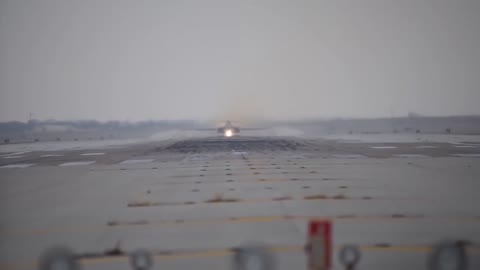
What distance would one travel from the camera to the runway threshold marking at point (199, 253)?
23.0 feet

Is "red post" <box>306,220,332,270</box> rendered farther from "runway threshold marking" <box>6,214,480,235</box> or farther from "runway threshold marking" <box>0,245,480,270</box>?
"runway threshold marking" <box>6,214,480,235</box>

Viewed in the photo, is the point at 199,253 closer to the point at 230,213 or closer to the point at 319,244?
the point at 230,213

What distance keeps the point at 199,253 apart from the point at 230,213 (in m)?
3.09

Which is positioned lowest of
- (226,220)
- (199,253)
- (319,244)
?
(199,253)

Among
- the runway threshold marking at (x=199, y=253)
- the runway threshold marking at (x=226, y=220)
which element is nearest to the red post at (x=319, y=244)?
the runway threshold marking at (x=199, y=253)

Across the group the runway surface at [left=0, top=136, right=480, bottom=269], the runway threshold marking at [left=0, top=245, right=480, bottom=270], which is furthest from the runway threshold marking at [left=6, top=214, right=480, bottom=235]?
the runway threshold marking at [left=0, top=245, right=480, bottom=270]

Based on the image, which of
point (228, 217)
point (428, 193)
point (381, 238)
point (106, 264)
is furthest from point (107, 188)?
point (428, 193)

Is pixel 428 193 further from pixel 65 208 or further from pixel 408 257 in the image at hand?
pixel 65 208

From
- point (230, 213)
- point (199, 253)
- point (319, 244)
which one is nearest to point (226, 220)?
point (230, 213)

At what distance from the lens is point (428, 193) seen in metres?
12.8

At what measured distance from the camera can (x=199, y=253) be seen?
734 centimetres

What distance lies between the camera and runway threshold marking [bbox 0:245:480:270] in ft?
23.0

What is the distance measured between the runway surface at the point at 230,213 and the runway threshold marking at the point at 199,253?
0.02 m

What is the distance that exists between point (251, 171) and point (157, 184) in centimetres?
590
